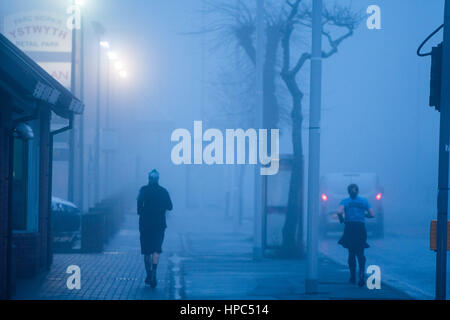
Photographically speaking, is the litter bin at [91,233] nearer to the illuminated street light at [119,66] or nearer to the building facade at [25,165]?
the building facade at [25,165]

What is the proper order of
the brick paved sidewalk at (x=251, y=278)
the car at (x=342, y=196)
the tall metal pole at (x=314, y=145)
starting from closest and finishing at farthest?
1. the brick paved sidewalk at (x=251, y=278)
2. the tall metal pole at (x=314, y=145)
3. the car at (x=342, y=196)

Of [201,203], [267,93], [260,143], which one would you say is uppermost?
[267,93]

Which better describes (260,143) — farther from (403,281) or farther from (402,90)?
(402,90)

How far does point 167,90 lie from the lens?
127 feet

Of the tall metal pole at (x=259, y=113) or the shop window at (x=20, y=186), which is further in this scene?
the tall metal pole at (x=259, y=113)

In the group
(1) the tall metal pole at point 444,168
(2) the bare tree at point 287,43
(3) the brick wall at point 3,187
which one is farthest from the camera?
(2) the bare tree at point 287,43

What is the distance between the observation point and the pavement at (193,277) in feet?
38.8

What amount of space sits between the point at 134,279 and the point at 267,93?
8504 mm

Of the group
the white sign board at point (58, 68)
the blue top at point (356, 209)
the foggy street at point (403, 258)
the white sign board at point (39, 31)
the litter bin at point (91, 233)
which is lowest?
the foggy street at point (403, 258)

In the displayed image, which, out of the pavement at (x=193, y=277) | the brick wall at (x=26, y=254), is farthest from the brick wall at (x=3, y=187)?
the brick wall at (x=26, y=254)

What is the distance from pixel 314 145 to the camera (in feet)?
40.5

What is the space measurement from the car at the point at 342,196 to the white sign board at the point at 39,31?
359 inches
